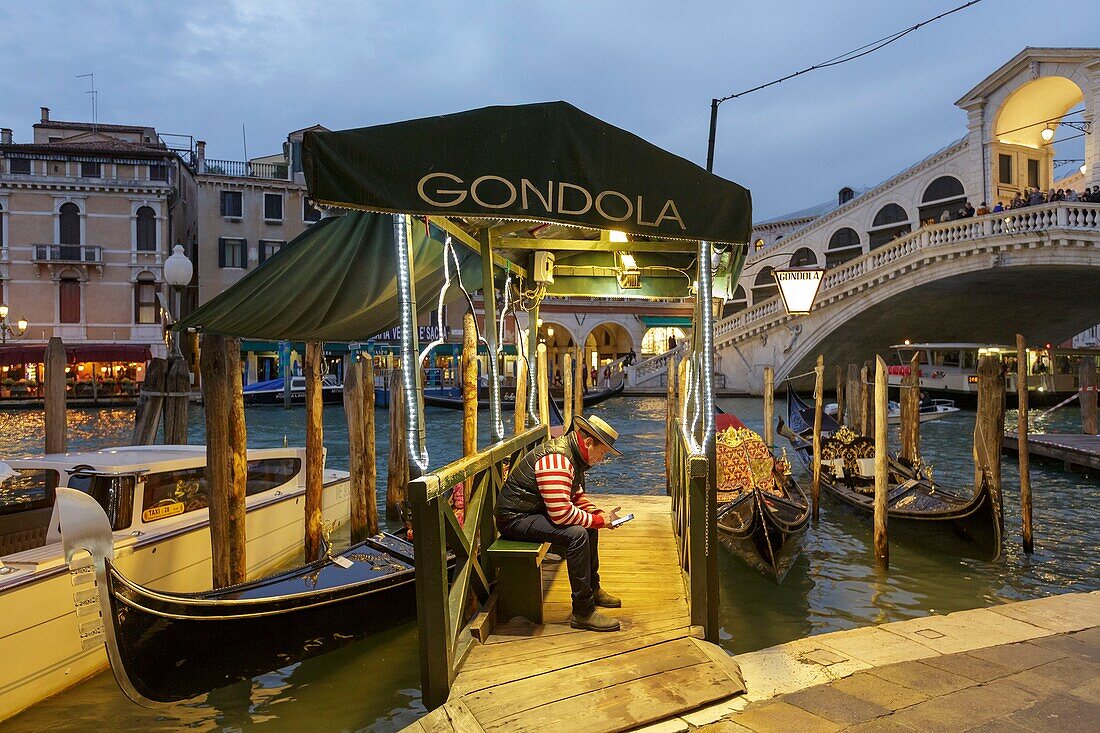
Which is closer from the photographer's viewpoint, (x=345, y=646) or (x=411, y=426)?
(x=411, y=426)

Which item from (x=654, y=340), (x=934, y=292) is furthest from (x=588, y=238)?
(x=654, y=340)

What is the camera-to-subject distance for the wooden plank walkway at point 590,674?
2.89m

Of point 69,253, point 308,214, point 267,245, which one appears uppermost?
point 308,214

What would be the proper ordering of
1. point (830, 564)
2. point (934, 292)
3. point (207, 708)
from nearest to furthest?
point (207, 708), point (830, 564), point (934, 292)

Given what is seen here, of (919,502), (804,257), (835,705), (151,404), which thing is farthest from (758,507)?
(804,257)

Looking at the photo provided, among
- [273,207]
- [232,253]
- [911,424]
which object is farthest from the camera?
[273,207]

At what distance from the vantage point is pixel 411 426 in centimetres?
335

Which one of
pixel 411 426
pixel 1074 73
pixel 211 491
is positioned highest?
pixel 1074 73

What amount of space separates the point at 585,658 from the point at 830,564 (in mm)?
5228

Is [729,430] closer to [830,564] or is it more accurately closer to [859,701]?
[830,564]

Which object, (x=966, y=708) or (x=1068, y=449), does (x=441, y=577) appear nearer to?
(x=966, y=708)

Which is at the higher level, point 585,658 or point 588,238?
point 588,238

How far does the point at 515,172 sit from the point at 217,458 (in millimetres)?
3582

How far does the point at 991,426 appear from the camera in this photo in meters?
7.68
